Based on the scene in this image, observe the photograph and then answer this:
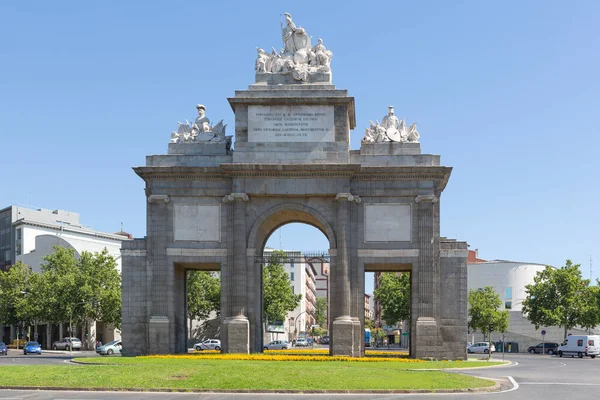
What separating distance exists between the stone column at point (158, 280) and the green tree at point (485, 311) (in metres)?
56.7

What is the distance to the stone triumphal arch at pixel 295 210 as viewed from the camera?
57.0 m

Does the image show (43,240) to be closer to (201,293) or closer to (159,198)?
(201,293)

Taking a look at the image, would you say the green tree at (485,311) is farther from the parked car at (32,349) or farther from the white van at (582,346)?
the parked car at (32,349)

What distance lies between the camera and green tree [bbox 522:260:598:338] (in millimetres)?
101625

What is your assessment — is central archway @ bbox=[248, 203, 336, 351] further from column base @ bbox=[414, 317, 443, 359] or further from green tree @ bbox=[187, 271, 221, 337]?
green tree @ bbox=[187, 271, 221, 337]

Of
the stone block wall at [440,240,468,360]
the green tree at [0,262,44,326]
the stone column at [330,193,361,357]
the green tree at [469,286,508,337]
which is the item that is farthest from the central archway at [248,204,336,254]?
the green tree at [469,286,508,337]

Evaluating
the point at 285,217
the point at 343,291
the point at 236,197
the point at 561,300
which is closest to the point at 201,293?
the point at 561,300

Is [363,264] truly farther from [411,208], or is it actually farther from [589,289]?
[589,289]

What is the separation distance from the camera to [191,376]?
35.1 m

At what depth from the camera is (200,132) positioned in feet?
197

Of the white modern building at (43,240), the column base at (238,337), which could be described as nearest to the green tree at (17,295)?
the white modern building at (43,240)

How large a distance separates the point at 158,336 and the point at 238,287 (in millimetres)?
6480

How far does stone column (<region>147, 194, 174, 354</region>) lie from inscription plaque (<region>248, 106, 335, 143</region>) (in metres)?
8.08

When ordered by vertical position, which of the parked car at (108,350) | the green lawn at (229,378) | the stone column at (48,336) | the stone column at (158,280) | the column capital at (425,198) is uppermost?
the column capital at (425,198)
